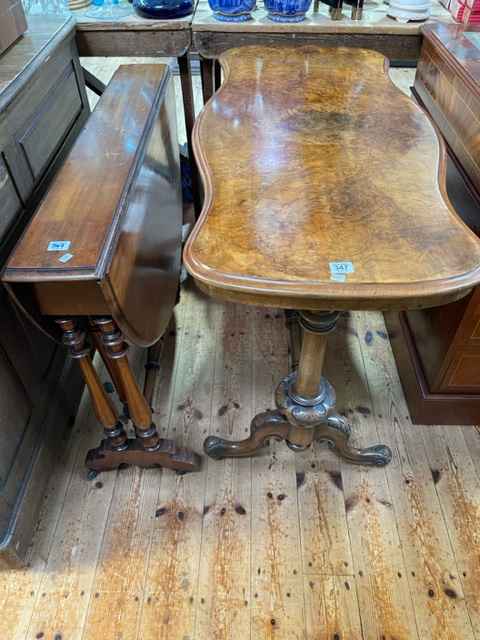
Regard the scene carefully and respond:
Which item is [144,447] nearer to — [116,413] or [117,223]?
[116,413]

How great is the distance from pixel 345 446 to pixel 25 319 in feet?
3.23

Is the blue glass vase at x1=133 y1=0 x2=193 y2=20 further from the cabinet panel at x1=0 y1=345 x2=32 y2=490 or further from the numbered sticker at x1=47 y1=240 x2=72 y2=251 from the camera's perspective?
the cabinet panel at x1=0 y1=345 x2=32 y2=490

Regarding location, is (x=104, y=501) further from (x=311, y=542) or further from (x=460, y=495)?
(x=460, y=495)

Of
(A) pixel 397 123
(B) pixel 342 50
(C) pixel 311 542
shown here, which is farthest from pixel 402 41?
(C) pixel 311 542

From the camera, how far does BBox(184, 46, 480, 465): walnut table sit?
2.59ft

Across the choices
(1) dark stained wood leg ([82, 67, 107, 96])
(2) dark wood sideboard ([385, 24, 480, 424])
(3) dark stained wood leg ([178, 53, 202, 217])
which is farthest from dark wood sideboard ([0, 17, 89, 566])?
(2) dark wood sideboard ([385, 24, 480, 424])

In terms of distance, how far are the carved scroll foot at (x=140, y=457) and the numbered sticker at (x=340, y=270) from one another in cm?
87

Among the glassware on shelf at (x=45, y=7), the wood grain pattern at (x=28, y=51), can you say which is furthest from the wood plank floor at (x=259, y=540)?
the glassware on shelf at (x=45, y=7)

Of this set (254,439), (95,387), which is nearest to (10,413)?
(95,387)

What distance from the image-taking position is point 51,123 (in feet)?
4.64

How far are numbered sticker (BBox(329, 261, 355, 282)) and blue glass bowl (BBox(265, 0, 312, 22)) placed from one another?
124 cm

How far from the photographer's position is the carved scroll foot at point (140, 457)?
4.60 feet

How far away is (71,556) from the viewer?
1271 mm

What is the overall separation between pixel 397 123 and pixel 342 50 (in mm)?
530
